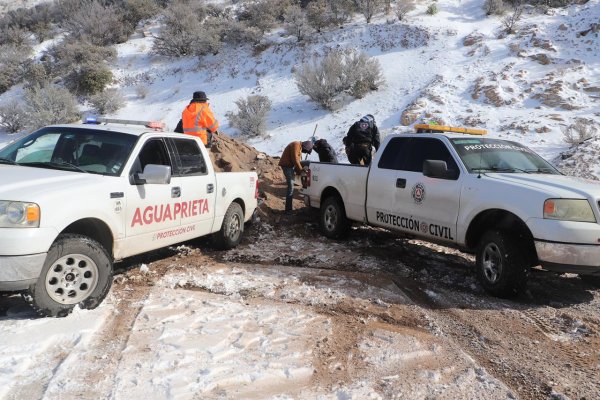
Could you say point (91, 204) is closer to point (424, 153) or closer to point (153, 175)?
point (153, 175)

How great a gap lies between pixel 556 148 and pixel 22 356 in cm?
1445

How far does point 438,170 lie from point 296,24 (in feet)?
69.0

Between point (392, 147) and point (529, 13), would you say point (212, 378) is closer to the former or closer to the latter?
point (392, 147)

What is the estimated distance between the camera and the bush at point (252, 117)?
1828 centimetres

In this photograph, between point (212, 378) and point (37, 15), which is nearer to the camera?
point (212, 378)

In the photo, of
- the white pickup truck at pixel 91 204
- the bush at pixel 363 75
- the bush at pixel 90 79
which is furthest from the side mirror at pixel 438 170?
the bush at pixel 90 79

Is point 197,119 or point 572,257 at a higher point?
point 197,119

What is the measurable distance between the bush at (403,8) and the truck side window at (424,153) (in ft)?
62.6

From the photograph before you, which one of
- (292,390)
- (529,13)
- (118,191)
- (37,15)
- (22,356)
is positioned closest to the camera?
(292,390)

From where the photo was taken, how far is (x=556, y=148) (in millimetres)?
14188

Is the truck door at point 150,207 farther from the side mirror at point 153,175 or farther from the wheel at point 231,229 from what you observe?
the wheel at point 231,229

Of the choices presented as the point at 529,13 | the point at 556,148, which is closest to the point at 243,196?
the point at 556,148

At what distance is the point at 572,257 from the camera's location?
4703 mm

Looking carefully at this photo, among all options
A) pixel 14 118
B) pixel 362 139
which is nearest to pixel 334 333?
pixel 362 139
